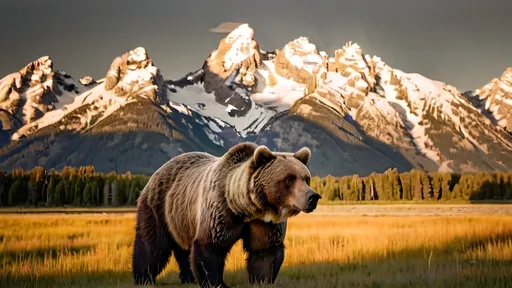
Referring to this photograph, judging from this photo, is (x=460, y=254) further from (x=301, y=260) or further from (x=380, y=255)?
(x=301, y=260)

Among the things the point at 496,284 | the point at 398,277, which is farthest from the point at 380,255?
the point at 496,284

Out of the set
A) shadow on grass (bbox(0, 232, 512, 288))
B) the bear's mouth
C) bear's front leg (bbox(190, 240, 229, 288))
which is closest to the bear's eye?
the bear's mouth

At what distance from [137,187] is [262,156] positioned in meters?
77.6

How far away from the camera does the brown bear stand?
8.73m

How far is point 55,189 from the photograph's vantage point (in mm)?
82938

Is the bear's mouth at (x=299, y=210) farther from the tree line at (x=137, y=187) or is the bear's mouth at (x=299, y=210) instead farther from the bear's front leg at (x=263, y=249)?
the tree line at (x=137, y=187)

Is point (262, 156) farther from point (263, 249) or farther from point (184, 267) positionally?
point (184, 267)

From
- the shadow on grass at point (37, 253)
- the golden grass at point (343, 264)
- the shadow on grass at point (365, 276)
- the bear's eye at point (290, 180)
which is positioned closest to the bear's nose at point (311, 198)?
the bear's eye at point (290, 180)

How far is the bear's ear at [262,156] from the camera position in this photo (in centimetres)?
883

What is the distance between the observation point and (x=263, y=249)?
9414mm

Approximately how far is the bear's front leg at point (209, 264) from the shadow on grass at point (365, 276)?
0.65 meters

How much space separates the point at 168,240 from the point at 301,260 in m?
4.65

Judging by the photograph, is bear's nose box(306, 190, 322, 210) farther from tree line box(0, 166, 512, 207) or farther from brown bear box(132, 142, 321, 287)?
tree line box(0, 166, 512, 207)

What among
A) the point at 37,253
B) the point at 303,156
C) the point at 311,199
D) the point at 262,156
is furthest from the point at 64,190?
the point at 311,199
